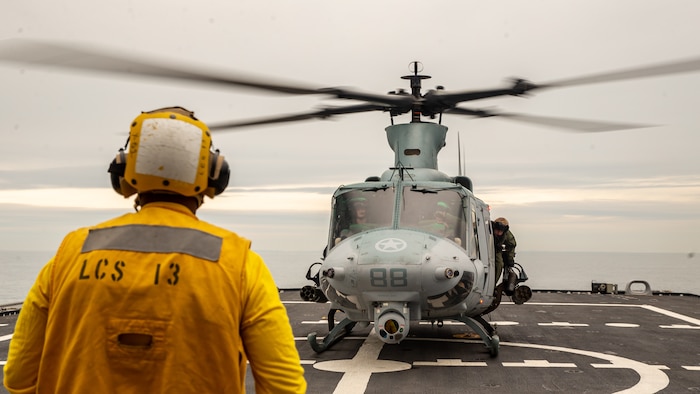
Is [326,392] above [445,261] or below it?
below

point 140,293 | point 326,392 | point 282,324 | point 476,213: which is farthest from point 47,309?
point 476,213

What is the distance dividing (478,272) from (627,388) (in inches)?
104

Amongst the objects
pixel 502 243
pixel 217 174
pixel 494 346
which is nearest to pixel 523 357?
pixel 494 346

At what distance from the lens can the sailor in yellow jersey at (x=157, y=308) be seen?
2.30m

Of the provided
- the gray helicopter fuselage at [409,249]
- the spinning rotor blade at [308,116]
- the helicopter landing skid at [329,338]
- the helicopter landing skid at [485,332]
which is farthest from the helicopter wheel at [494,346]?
the spinning rotor blade at [308,116]

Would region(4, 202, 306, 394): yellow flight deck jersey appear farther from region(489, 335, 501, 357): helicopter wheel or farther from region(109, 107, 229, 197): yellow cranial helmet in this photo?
region(489, 335, 501, 357): helicopter wheel

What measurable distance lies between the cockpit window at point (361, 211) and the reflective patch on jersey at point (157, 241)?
7.94m

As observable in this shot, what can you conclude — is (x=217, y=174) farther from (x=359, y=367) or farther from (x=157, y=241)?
(x=359, y=367)

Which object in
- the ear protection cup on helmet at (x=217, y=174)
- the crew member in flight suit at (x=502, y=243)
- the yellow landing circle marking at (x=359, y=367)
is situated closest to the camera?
the ear protection cup on helmet at (x=217, y=174)

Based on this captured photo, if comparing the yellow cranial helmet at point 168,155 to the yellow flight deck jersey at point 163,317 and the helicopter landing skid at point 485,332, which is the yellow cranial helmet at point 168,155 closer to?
the yellow flight deck jersey at point 163,317

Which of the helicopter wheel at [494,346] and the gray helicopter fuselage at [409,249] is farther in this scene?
the helicopter wheel at [494,346]

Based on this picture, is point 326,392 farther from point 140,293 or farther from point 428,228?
point 140,293

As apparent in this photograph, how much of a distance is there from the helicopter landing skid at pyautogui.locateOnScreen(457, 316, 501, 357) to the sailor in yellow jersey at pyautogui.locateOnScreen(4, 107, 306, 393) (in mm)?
8369

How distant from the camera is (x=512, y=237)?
13.2 metres
